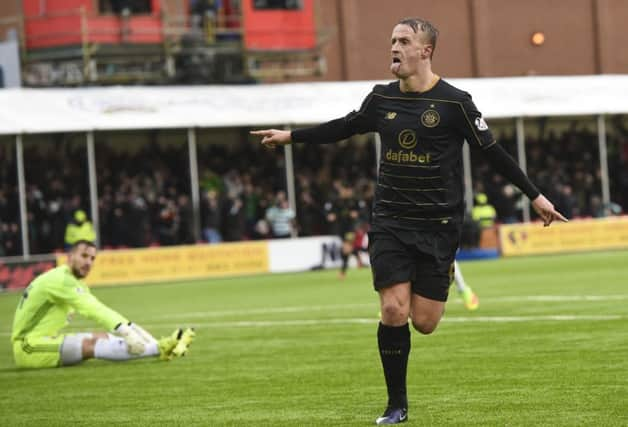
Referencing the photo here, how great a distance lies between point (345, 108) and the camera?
1448 inches

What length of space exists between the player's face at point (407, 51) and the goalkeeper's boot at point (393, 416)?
2.00 metres

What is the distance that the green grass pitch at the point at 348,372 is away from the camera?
9117mm

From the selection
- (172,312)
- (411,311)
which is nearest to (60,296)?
(411,311)

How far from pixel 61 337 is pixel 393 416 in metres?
5.89

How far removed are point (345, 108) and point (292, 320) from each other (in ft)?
62.8

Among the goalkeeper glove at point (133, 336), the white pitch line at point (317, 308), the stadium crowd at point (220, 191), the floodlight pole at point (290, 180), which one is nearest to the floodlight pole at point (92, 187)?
the stadium crowd at point (220, 191)

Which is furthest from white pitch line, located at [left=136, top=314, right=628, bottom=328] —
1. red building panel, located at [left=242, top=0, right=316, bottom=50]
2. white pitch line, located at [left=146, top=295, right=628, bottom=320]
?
red building panel, located at [left=242, top=0, right=316, bottom=50]

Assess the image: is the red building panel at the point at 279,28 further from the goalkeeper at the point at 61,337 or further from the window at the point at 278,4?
the goalkeeper at the point at 61,337

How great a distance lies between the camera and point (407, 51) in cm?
838

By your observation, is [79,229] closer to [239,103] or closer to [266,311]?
[239,103]

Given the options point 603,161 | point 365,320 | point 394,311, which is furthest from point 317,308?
point 603,161

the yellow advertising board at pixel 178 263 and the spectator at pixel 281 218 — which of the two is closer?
the yellow advertising board at pixel 178 263

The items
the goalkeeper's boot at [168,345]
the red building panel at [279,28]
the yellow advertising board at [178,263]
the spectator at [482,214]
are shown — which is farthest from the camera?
the red building panel at [279,28]

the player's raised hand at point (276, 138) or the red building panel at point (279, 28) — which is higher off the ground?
the red building panel at point (279, 28)
